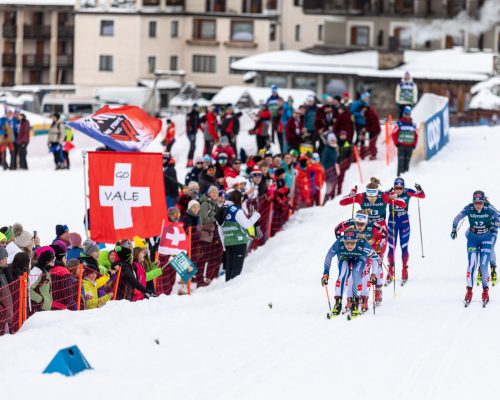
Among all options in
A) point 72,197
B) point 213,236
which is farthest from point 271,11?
point 213,236

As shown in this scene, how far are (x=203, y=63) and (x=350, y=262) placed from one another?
6891cm

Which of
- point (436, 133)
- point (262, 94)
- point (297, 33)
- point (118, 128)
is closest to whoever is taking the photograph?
point (118, 128)

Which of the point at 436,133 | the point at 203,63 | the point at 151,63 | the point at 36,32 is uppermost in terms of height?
the point at 36,32

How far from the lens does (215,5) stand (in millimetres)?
85125

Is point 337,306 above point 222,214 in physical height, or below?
below

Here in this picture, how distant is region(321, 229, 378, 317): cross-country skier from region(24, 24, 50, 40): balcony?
79.1 metres

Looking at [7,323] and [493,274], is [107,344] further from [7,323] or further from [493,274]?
[493,274]

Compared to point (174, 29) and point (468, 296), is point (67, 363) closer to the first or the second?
point (468, 296)

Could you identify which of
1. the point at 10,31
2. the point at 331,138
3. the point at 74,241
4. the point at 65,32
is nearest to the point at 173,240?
the point at 74,241

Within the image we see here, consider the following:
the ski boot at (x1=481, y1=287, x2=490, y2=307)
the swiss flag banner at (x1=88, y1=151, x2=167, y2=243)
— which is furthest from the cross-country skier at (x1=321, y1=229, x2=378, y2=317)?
the swiss flag banner at (x1=88, y1=151, x2=167, y2=243)

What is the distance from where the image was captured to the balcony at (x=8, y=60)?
93688mm

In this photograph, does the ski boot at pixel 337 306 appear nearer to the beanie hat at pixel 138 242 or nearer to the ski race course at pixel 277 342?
the ski race course at pixel 277 342

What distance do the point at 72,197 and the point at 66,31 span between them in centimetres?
6557

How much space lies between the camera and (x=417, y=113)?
114 ft
